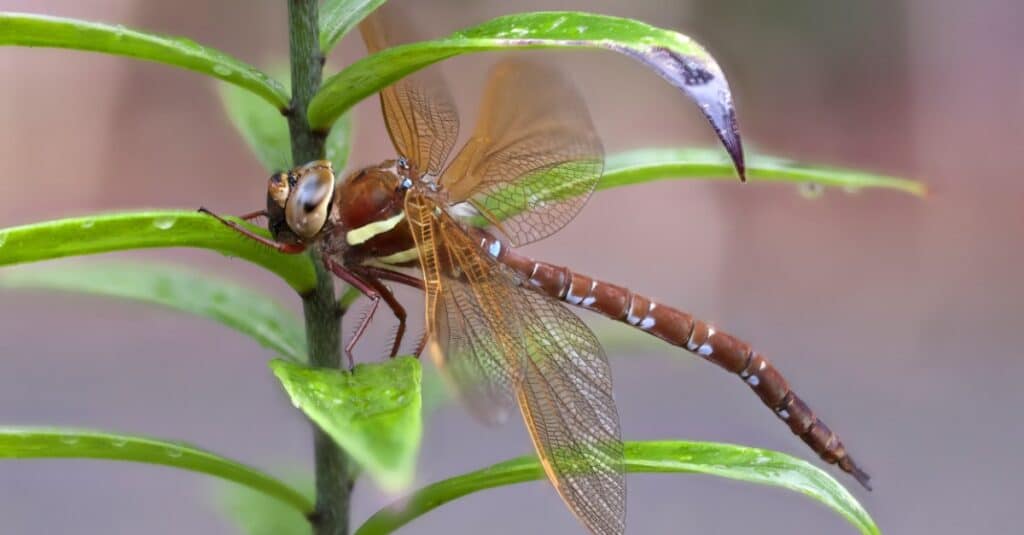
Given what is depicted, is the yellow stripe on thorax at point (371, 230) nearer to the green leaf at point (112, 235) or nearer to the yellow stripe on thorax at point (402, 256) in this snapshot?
the yellow stripe on thorax at point (402, 256)

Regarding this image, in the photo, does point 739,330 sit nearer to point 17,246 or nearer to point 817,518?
point 817,518

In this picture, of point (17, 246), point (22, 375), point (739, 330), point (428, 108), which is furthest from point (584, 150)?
point (22, 375)

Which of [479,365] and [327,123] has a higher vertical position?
[327,123]

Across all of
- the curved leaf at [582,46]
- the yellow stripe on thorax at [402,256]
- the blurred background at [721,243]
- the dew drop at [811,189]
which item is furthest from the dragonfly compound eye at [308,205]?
the blurred background at [721,243]

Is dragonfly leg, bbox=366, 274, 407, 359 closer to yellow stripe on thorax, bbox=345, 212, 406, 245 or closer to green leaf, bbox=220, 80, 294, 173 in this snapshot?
yellow stripe on thorax, bbox=345, 212, 406, 245

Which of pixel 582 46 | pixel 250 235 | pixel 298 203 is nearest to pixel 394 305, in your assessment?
pixel 298 203

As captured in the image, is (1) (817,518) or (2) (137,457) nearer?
(2) (137,457)

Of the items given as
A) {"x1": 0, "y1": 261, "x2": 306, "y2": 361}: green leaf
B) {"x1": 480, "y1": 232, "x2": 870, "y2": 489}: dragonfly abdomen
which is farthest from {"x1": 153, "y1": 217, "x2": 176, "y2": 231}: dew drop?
{"x1": 480, "y1": 232, "x2": 870, "y2": 489}: dragonfly abdomen

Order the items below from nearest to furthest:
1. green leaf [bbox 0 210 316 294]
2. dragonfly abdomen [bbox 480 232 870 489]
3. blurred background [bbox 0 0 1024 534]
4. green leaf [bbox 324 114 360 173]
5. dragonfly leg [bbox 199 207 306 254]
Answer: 1. green leaf [bbox 0 210 316 294]
2. dragonfly leg [bbox 199 207 306 254]
3. green leaf [bbox 324 114 360 173]
4. dragonfly abdomen [bbox 480 232 870 489]
5. blurred background [bbox 0 0 1024 534]
